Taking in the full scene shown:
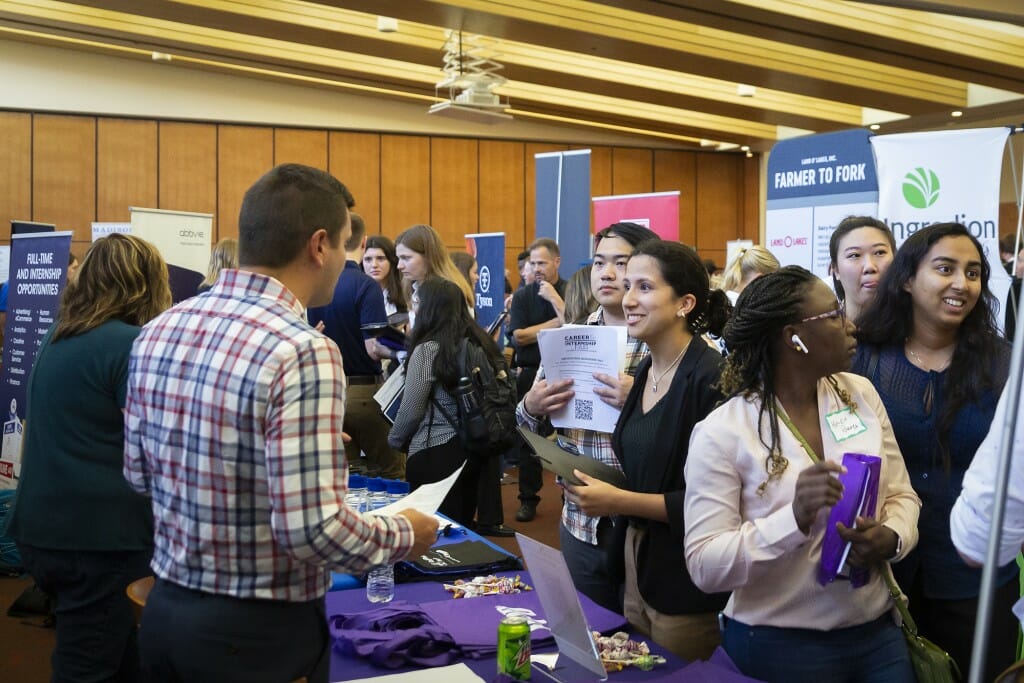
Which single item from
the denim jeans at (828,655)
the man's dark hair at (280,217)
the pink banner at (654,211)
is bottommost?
the denim jeans at (828,655)

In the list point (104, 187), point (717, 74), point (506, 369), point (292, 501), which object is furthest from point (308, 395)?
point (104, 187)

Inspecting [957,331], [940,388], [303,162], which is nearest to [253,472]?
[940,388]

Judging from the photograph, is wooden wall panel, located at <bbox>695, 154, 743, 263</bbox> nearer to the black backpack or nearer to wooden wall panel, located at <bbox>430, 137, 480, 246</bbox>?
wooden wall panel, located at <bbox>430, 137, 480, 246</bbox>

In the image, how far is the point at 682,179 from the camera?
54.6 ft

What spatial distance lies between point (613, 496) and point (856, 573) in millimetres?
565

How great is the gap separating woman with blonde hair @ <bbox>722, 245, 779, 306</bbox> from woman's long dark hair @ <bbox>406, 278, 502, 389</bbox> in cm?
128

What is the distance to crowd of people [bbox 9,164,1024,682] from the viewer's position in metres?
1.47

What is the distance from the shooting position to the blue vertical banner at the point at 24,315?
498 centimetres

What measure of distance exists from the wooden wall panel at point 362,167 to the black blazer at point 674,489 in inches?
472

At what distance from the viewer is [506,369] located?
15.0 ft

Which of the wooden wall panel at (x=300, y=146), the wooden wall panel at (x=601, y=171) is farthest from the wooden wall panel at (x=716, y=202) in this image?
the wooden wall panel at (x=300, y=146)

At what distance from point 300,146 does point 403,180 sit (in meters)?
1.58

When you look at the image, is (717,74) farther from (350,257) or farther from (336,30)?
(350,257)

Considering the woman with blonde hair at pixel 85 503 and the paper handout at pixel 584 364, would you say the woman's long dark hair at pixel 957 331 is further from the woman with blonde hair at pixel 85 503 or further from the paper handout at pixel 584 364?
the woman with blonde hair at pixel 85 503
